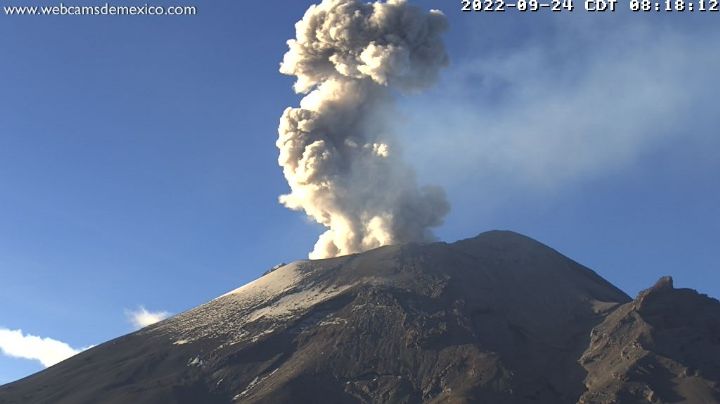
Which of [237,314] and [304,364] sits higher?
[237,314]

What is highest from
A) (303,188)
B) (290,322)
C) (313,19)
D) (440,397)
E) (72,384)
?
(313,19)

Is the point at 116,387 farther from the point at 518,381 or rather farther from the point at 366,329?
the point at 518,381

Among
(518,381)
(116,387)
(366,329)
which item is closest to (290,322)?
(366,329)

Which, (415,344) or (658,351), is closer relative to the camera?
Answer: (658,351)

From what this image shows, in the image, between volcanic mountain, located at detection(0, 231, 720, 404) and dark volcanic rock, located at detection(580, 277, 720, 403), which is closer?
dark volcanic rock, located at detection(580, 277, 720, 403)

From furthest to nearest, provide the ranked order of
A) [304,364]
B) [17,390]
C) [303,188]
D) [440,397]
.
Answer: [303,188], [17,390], [304,364], [440,397]

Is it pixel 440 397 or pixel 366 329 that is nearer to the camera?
pixel 440 397

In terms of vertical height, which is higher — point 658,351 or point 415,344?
point 415,344

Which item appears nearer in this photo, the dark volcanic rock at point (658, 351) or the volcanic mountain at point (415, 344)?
the dark volcanic rock at point (658, 351)
